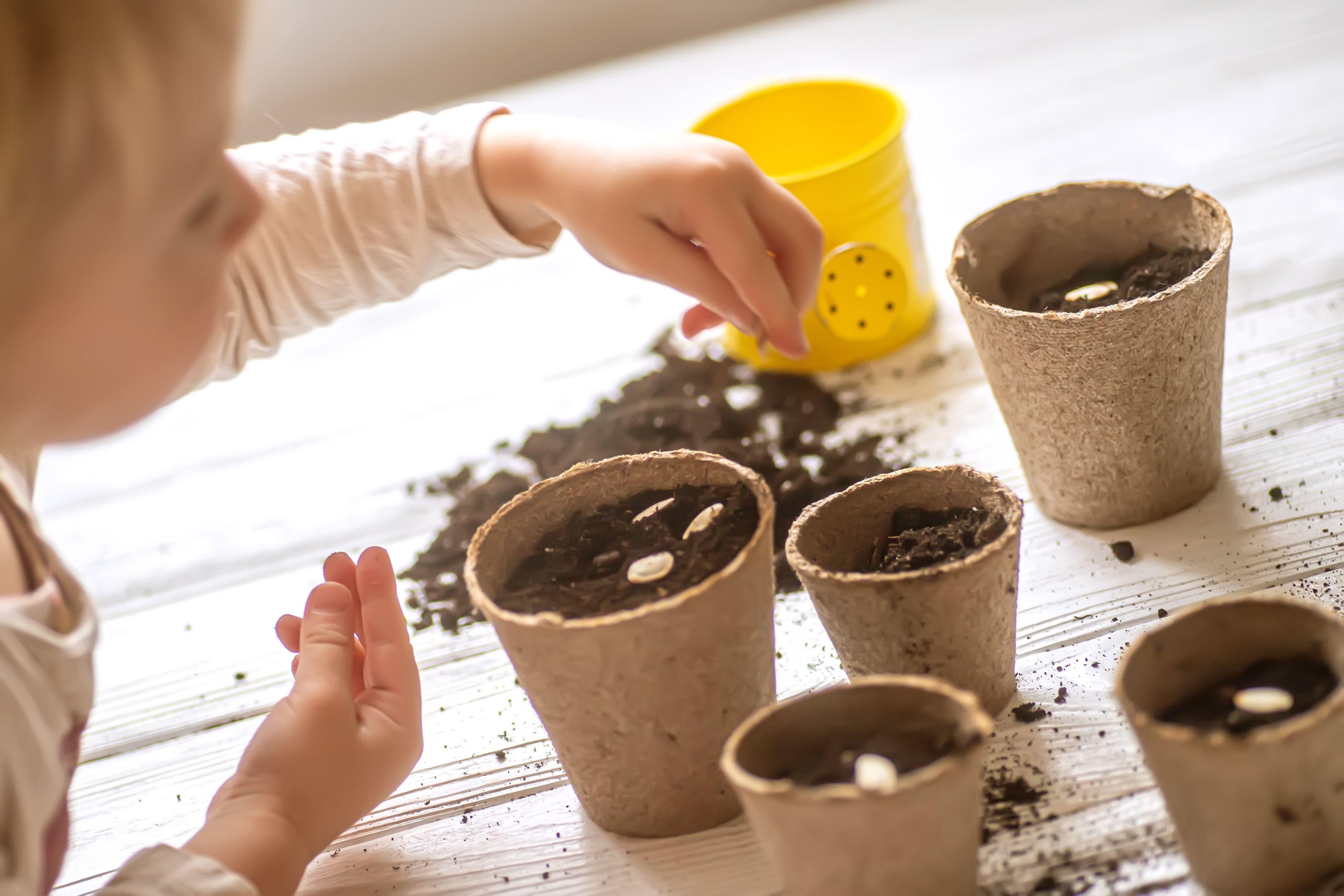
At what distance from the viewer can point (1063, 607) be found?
797 mm

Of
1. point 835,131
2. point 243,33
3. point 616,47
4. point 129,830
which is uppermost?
point 243,33

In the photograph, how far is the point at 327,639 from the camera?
2.52 feet

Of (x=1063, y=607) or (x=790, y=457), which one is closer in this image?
(x=1063, y=607)

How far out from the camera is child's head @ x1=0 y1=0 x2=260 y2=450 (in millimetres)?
493

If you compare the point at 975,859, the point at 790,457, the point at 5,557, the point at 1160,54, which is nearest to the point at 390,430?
the point at 790,457

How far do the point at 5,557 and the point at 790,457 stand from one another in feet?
1.84

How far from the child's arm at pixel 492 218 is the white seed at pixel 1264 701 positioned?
1.11 ft

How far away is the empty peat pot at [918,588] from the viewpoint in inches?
26.3

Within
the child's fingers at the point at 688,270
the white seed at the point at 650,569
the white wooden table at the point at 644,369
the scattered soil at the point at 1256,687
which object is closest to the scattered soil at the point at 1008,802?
the white wooden table at the point at 644,369

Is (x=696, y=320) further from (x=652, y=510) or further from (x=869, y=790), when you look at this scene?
(x=869, y=790)

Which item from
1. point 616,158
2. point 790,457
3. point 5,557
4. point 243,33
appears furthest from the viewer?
point 790,457

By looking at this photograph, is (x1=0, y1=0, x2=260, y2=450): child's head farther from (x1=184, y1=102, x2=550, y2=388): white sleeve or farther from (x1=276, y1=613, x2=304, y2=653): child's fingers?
(x1=184, y1=102, x2=550, y2=388): white sleeve

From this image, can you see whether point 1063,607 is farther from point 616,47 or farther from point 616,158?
point 616,47

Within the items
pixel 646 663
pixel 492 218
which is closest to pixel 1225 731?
pixel 646 663
